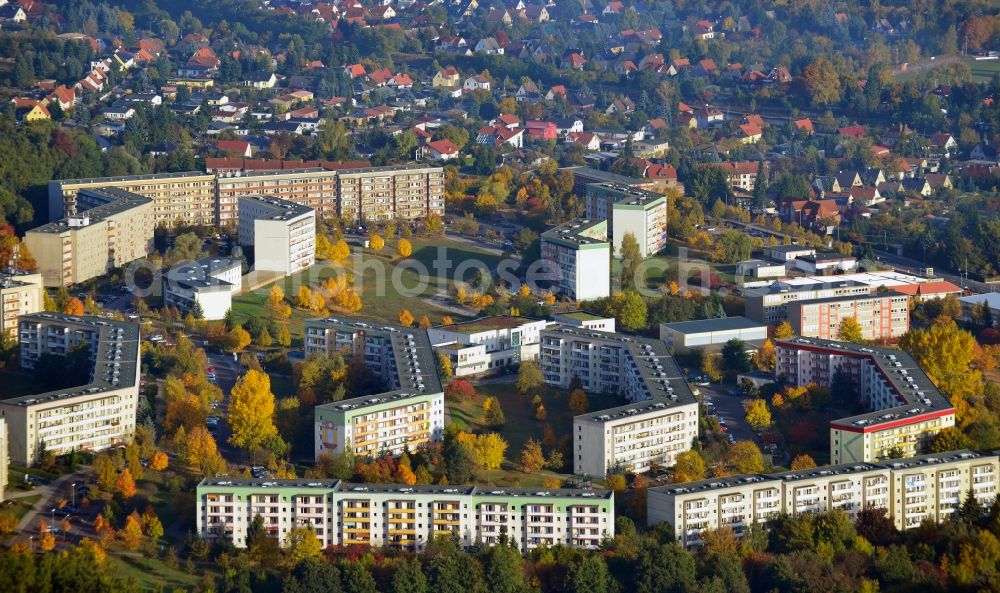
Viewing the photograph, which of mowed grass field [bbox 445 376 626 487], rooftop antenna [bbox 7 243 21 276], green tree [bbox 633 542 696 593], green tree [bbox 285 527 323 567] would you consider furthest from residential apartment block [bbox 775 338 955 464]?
rooftop antenna [bbox 7 243 21 276]

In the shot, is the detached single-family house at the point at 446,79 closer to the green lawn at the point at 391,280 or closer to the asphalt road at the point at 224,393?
the green lawn at the point at 391,280

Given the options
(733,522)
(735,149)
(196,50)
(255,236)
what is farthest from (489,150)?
(733,522)

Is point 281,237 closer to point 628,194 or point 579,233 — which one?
point 579,233

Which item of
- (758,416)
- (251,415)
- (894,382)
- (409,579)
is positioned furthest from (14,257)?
(894,382)

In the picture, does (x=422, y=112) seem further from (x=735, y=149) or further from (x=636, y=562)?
(x=636, y=562)

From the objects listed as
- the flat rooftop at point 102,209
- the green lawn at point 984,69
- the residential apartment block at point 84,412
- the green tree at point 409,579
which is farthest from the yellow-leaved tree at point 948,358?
the green lawn at point 984,69
